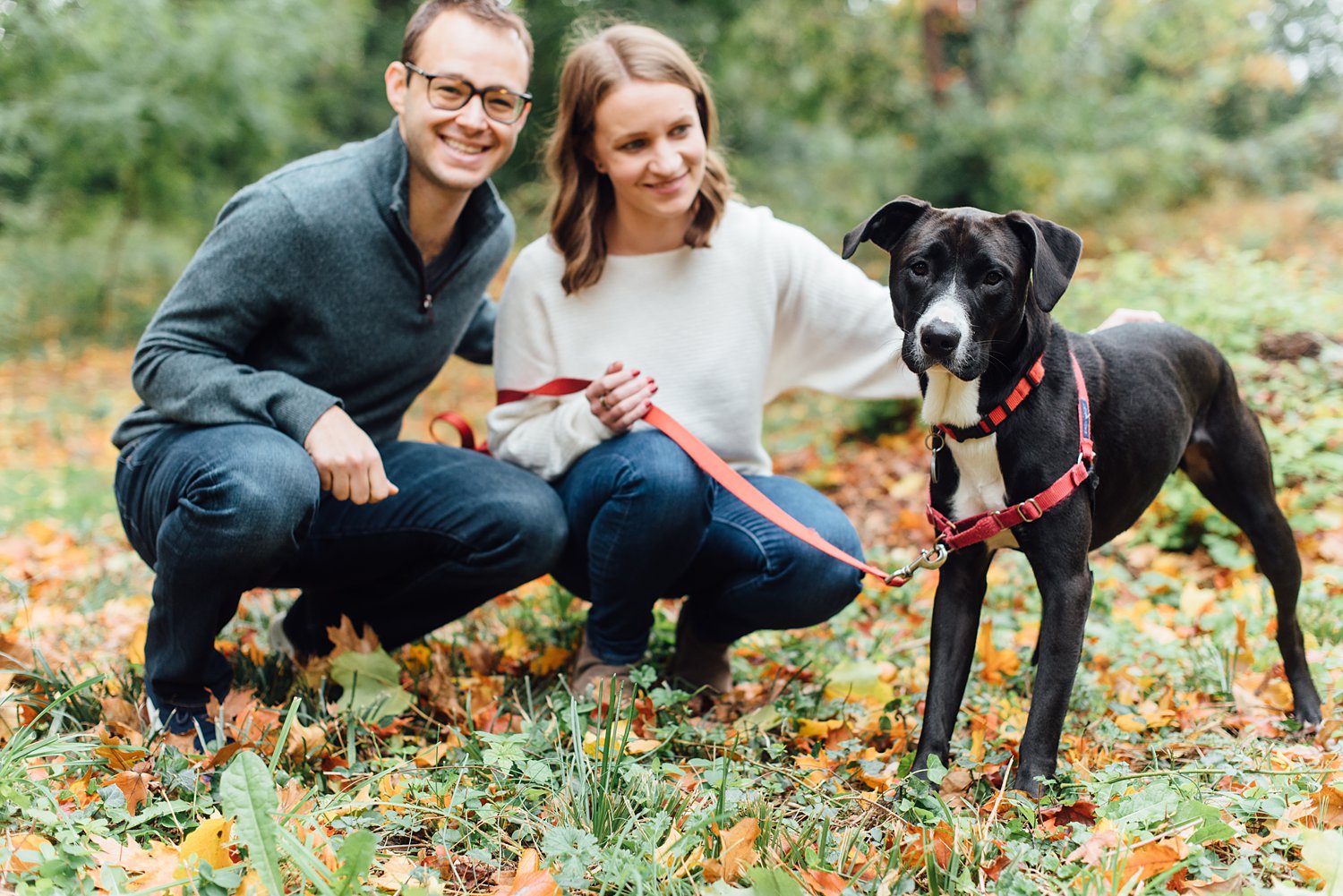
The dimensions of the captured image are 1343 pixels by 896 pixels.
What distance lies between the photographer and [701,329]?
3.13 m

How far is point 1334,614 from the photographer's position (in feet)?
11.3

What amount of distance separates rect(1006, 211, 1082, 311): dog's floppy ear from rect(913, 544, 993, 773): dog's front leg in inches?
24.3

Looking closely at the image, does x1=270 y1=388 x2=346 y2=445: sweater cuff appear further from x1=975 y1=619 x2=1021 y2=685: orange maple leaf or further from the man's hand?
x1=975 y1=619 x2=1021 y2=685: orange maple leaf

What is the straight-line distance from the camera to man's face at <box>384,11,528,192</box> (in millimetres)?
2879

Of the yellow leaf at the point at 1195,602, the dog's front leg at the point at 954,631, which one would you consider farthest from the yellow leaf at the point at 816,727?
the yellow leaf at the point at 1195,602

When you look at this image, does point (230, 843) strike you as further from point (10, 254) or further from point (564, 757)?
point (10, 254)

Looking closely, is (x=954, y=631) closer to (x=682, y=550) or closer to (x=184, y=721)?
(x=682, y=550)

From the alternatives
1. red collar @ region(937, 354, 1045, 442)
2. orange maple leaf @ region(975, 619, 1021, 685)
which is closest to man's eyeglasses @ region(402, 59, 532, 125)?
red collar @ region(937, 354, 1045, 442)

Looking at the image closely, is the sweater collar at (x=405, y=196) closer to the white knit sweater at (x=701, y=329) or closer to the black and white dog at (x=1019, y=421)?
the white knit sweater at (x=701, y=329)

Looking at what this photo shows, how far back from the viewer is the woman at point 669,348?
2.94 meters

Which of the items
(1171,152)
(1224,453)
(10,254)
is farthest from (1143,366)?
(10,254)

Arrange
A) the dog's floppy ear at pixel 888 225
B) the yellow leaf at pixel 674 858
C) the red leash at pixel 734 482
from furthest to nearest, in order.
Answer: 1. the red leash at pixel 734 482
2. the dog's floppy ear at pixel 888 225
3. the yellow leaf at pixel 674 858

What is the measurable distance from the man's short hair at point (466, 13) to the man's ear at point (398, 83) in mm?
36

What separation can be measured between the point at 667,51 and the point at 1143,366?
1.59 metres
